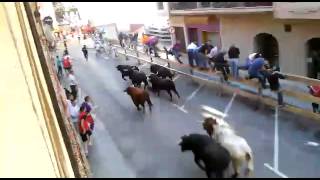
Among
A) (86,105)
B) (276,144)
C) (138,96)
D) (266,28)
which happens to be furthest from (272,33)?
(86,105)

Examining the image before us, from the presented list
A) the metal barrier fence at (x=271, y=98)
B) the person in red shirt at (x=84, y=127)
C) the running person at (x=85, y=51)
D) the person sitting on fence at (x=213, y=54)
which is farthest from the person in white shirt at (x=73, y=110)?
the person sitting on fence at (x=213, y=54)

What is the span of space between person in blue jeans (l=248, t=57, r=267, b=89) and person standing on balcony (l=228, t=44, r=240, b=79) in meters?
0.03

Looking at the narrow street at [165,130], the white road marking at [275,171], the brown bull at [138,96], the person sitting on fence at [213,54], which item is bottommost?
the white road marking at [275,171]

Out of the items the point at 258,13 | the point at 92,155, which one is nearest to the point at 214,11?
the point at 258,13

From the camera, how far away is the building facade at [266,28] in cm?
72

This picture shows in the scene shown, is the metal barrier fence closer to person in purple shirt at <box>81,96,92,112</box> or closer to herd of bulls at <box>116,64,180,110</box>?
herd of bulls at <box>116,64,180,110</box>

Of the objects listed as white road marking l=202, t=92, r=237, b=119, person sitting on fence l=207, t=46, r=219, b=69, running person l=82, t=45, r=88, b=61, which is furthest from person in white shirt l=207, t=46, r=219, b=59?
running person l=82, t=45, r=88, b=61

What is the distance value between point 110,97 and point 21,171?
337mm

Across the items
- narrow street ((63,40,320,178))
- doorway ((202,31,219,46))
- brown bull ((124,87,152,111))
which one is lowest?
narrow street ((63,40,320,178))

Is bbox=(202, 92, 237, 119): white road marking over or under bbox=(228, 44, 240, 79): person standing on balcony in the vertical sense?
under

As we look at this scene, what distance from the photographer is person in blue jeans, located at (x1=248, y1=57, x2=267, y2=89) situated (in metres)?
0.77

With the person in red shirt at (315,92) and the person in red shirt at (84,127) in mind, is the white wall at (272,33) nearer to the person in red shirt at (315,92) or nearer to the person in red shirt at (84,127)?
the person in red shirt at (315,92)

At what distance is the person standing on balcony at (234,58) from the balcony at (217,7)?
0.37 ft

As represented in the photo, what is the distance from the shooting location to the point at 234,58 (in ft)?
2.67
